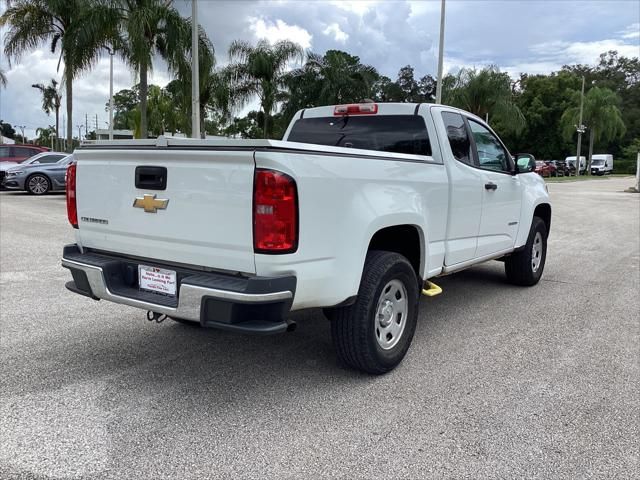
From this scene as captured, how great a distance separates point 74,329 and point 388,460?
3186 mm

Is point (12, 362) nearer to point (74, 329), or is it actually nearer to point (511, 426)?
point (74, 329)

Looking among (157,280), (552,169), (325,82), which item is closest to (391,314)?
(157,280)

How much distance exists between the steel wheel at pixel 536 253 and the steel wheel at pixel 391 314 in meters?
3.19

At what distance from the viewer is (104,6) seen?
1814cm

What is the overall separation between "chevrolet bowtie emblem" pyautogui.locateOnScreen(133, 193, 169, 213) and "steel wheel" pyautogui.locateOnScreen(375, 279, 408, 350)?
1.54 m

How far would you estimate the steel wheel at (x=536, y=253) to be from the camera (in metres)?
6.62

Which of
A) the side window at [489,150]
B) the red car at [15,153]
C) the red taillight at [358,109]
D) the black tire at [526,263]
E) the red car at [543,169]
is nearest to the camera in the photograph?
the red taillight at [358,109]

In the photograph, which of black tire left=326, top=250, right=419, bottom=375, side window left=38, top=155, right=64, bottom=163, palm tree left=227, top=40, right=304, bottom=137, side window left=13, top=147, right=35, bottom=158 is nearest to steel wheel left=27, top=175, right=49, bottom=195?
side window left=38, top=155, right=64, bottom=163

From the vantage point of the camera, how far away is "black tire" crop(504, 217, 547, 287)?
645 cm

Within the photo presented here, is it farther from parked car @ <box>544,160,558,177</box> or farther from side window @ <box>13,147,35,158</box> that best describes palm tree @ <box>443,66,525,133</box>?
side window @ <box>13,147,35,158</box>

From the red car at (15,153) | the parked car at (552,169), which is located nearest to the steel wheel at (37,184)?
the red car at (15,153)

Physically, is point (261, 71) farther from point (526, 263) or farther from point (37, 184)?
point (526, 263)

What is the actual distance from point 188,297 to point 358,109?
2683 millimetres

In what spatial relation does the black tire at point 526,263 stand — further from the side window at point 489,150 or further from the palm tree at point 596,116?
the palm tree at point 596,116
